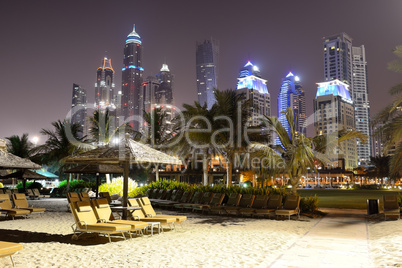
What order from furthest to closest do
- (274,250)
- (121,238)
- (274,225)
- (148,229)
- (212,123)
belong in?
1. (212,123)
2. (274,225)
3. (148,229)
4. (121,238)
5. (274,250)

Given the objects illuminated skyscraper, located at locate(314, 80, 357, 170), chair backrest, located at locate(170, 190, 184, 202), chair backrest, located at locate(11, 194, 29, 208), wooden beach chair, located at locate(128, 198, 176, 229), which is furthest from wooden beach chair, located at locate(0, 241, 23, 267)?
illuminated skyscraper, located at locate(314, 80, 357, 170)

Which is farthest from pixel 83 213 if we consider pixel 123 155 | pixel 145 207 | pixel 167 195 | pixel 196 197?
pixel 167 195

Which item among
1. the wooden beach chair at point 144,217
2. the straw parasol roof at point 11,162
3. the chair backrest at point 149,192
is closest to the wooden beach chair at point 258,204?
the wooden beach chair at point 144,217

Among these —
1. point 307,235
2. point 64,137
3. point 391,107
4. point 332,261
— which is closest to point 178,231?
point 307,235

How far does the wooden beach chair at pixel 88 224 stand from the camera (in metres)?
7.62

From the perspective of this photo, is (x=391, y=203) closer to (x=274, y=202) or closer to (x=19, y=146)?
(x=274, y=202)

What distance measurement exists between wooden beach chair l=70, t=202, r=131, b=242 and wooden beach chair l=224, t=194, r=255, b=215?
6.28 meters

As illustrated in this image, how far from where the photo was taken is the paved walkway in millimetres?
6113

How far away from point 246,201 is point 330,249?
6946mm

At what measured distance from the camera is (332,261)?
6238 millimetres

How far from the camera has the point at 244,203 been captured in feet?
46.8

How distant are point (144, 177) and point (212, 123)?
2526cm

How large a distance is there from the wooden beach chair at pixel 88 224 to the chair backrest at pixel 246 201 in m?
6.97

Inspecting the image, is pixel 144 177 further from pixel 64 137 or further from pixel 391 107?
pixel 391 107
